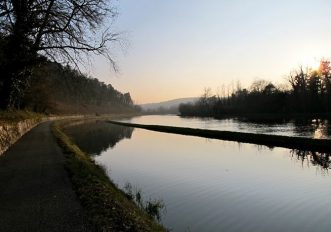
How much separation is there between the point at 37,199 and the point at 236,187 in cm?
879

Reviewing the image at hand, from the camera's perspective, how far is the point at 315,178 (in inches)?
723

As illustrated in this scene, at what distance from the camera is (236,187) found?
16.5 metres

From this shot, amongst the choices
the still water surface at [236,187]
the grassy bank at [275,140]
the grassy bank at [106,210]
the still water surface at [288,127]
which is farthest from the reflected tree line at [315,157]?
the grassy bank at [106,210]

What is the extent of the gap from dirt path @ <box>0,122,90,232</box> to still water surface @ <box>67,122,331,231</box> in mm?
3103

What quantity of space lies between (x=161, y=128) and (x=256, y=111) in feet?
181

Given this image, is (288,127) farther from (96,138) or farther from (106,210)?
(106,210)

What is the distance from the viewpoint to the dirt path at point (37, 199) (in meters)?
8.20

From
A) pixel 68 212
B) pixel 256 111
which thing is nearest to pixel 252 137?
pixel 68 212

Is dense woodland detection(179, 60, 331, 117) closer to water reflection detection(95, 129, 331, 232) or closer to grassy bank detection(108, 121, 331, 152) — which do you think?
grassy bank detection(108, 121, 331, 152)

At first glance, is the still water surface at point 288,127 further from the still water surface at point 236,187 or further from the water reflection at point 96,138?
the water reflection at point 96,138

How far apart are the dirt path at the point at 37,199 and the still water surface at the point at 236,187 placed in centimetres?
310

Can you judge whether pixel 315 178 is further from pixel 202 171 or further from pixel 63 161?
pixel 63 161

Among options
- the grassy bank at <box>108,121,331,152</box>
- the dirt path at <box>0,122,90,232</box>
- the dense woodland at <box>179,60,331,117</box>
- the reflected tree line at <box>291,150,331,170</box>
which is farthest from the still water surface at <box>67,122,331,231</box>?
the dense woodland at <box>179,60,331,117</box>

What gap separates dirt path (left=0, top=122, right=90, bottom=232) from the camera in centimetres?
820
